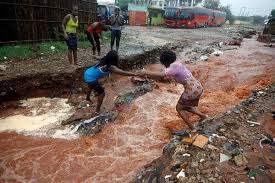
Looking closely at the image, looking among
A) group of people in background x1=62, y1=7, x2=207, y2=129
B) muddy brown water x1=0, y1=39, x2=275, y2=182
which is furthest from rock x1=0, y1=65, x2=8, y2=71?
muddy brown water x1=0, y1=39, x2=275, y2=182

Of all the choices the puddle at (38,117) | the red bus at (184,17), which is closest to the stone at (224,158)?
the puddle at (38,117)

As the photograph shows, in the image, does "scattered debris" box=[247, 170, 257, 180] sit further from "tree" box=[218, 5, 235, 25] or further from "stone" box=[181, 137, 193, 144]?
"tree" box=[218, 5, 235, 25]

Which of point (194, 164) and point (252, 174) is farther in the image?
point (194, 164)

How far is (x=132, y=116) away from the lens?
5.99m

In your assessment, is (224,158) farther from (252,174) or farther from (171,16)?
(171,16)

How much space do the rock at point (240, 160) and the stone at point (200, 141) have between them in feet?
1.57

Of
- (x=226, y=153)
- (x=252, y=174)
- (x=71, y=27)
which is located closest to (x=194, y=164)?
(x=226, y=153)

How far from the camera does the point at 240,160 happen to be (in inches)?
132

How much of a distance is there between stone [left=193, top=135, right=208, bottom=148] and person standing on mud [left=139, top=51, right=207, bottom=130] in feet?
2.16

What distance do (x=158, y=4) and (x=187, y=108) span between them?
1933 inches

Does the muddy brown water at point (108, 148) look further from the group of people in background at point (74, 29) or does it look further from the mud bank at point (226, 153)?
the group of people in background at point (74, 29)

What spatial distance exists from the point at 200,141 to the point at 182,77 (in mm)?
1088

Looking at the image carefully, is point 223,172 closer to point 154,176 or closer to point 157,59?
point 154,176

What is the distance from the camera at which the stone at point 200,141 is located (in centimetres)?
367
